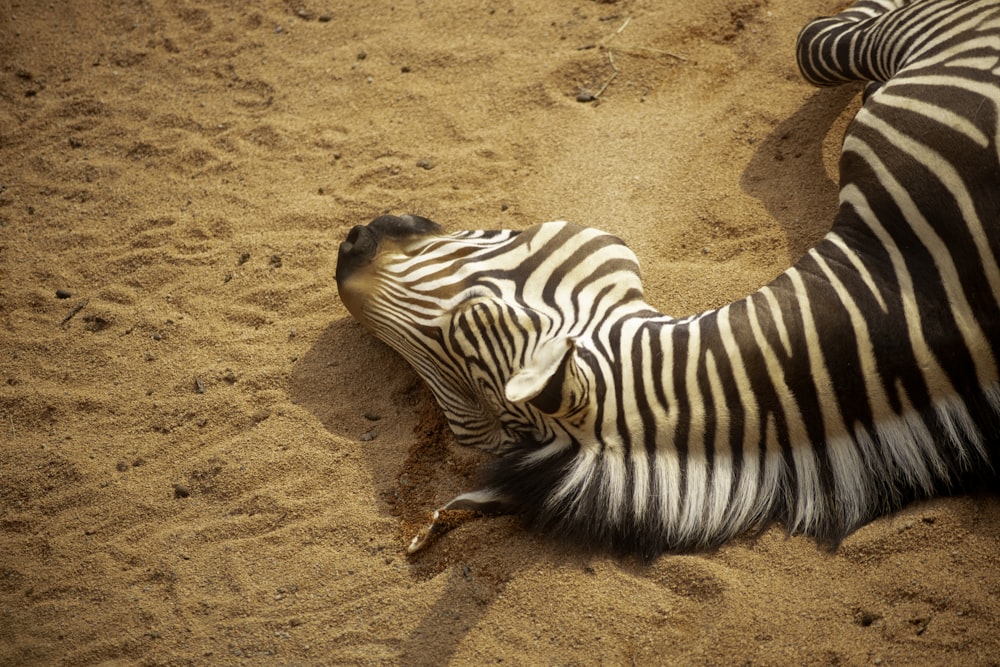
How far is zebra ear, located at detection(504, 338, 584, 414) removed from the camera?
296 centimetres

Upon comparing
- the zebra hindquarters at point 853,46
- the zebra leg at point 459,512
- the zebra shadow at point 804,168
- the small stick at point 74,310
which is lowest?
the small stick at point 74,310

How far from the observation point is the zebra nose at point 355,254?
154 inches

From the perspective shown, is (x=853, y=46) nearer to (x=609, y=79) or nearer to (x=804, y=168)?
(x=804, y=168)

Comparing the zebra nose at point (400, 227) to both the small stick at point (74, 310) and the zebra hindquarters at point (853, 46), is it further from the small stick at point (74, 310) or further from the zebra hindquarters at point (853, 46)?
the zebra hindquarters at point (853, 46)

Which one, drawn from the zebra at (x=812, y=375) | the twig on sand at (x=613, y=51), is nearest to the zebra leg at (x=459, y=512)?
the zebra at (x=812, y=375)

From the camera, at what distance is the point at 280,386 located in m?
4.27

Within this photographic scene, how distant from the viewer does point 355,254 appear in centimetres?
392

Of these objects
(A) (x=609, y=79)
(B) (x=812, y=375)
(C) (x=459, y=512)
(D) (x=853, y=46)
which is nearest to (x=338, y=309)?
(C) (x=459, y=512)

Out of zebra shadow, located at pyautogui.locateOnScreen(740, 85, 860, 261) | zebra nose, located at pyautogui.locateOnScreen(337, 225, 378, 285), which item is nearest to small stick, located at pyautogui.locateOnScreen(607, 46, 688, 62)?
zebra shadow, located at pyautogui.locateOnScreen(740, 85, 860, 261)

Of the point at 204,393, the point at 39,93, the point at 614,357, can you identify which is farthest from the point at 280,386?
the point at 39,93

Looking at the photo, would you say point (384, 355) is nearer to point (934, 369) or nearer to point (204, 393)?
point (204, 393)

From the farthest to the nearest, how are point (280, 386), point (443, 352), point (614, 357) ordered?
point (280, 386) → point (443, 352) → point (614, 357)

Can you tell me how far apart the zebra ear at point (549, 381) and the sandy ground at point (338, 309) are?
2.30ft

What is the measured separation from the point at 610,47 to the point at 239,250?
8.90 feet
